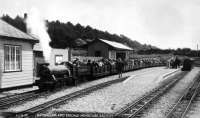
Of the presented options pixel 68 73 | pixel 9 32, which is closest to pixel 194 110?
pixel 68 73

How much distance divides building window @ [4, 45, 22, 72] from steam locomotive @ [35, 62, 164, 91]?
1.32 meters

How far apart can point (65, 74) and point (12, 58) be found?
10.9 ft

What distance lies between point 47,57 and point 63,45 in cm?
5080

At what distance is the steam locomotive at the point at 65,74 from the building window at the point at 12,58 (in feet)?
4.34

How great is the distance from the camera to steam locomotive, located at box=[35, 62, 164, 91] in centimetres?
1428

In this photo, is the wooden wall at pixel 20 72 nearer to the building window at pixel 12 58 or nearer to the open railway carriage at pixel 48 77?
the building window at pixel 12 58

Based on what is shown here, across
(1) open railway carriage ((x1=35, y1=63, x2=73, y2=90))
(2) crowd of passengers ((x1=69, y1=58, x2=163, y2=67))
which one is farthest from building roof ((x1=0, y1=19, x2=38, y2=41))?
(2) crowd of passengers ((x1=69, y1=58, x2=163, y2=67))

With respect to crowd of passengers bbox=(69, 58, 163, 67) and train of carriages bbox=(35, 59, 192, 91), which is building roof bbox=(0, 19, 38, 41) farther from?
crowd of passengers bbox=(69, 58, 163, 67)

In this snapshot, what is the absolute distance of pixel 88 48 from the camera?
39.3 meters

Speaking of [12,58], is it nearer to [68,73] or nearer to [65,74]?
[65,74]

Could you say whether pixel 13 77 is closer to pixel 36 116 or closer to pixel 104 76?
pixel 36 116

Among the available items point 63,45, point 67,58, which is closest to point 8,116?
point 67,58

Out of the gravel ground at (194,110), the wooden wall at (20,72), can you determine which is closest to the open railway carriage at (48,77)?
the wooden wall at (20,72)

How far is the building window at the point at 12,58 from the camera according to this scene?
1417cm
